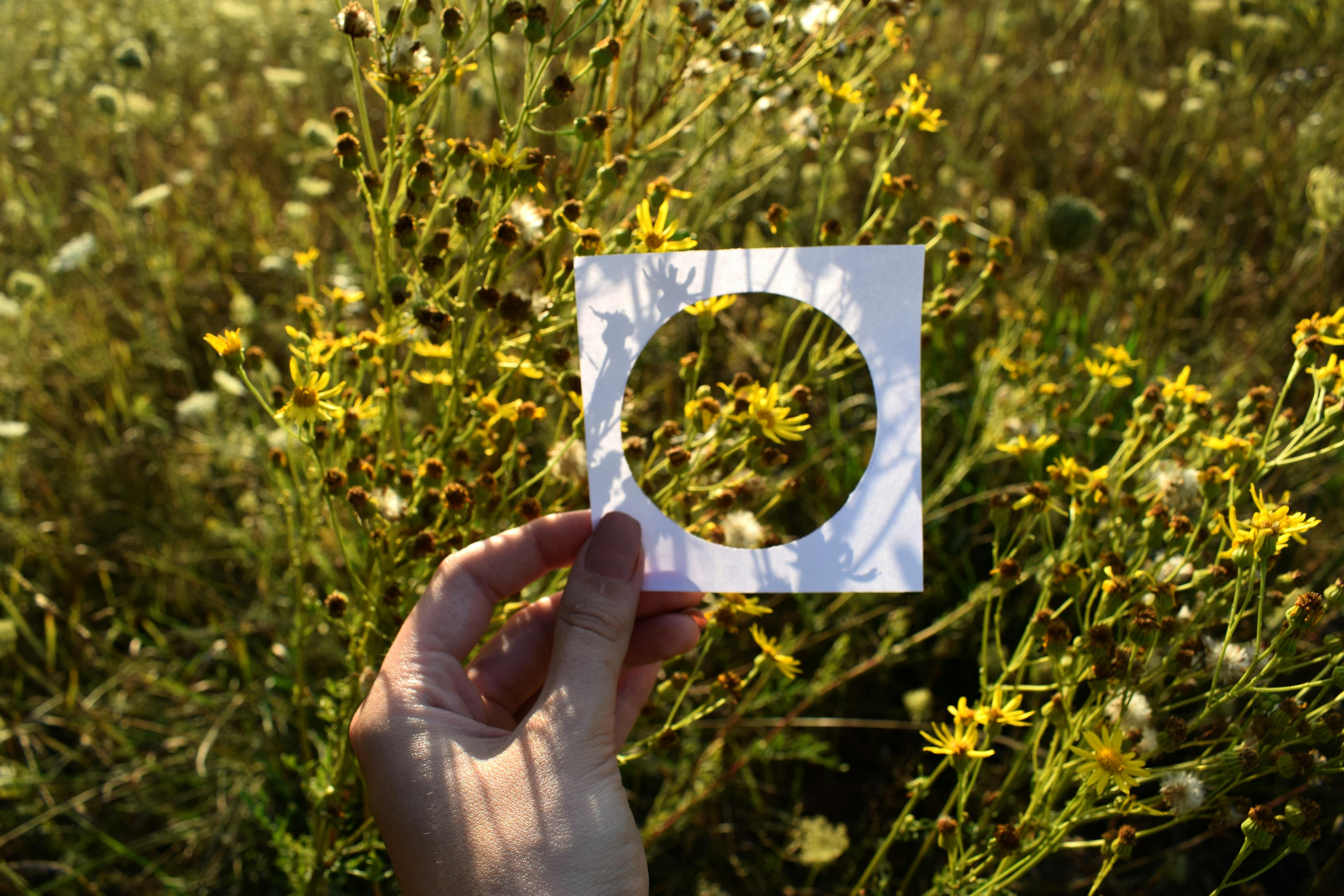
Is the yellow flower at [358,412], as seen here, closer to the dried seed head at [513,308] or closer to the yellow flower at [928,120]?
the dried seed head at [513,308]

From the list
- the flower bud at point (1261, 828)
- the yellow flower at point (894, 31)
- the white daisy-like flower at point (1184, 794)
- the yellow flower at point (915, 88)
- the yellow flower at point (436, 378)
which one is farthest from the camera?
the yellow flower at point (894, 31)

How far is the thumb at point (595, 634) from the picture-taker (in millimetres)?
1109

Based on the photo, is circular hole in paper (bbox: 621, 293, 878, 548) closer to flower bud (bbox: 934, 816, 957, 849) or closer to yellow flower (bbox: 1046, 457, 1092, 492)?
yellow flower (bbox: 1046, 457, 1092, 492)

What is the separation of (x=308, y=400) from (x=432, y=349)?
24cm

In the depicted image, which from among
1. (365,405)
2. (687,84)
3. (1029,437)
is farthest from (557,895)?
(1029,437)

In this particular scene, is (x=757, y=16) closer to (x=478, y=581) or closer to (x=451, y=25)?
(x=451, y=25)

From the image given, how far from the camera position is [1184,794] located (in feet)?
3.66

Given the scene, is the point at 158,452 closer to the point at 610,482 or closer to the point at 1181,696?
the point at 610,482

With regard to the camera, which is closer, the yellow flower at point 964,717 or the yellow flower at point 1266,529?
the yellow flower at point 1266,529

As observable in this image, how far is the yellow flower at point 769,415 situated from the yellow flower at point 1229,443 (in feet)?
1.99

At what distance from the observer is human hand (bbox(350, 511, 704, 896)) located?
106 centimetres

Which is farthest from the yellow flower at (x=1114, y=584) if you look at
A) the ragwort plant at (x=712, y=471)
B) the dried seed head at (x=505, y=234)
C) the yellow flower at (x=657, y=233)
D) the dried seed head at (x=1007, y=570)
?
the dried seed head at (x=505, y=234)

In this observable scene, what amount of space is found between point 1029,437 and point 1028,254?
4.24ft

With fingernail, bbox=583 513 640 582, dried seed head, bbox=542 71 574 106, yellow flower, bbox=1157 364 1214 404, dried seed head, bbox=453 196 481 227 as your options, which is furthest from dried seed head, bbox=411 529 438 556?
yellow flower, bbox=1157 364 1214 404
